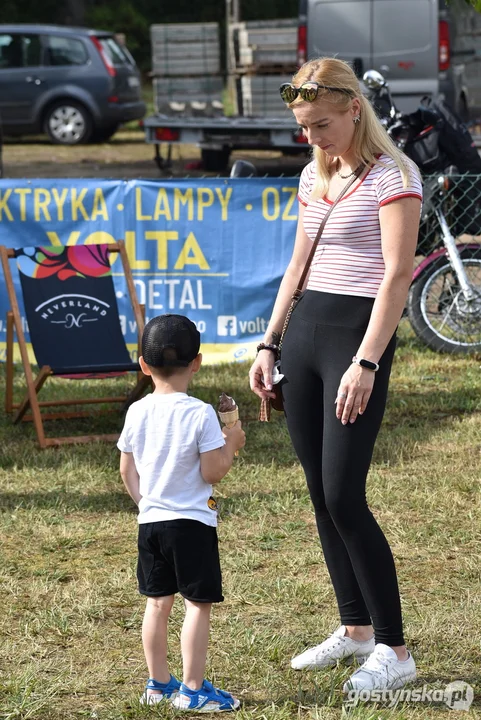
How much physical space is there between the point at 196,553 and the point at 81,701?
705 mm

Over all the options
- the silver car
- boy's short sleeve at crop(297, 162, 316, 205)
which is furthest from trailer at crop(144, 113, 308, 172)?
boy's short sleeve at crop(297, 162, 316, 205)

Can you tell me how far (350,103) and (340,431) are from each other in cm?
96

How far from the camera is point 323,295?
10.6ft

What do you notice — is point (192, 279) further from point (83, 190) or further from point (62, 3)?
point (62, 3)

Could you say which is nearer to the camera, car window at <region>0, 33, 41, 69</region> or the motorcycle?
the motorcycle

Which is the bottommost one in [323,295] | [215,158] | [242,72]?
[215,158]

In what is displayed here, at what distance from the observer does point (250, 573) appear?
4.35m

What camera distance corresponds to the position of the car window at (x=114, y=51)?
18609 millimetres

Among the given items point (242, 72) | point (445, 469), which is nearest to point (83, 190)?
point (445, 469)

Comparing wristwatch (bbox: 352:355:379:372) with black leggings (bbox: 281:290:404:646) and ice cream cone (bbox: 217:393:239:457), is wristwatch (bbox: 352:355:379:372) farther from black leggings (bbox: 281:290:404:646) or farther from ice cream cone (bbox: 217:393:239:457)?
ice cream cone (bbox: 217:393:239:457)

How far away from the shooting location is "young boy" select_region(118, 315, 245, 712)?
121 inches

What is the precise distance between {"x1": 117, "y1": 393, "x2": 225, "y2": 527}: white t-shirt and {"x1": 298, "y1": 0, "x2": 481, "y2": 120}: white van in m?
11.2

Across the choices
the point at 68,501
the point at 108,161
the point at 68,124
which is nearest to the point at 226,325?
the point at 68,501

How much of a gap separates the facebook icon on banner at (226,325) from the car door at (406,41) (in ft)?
22.5
